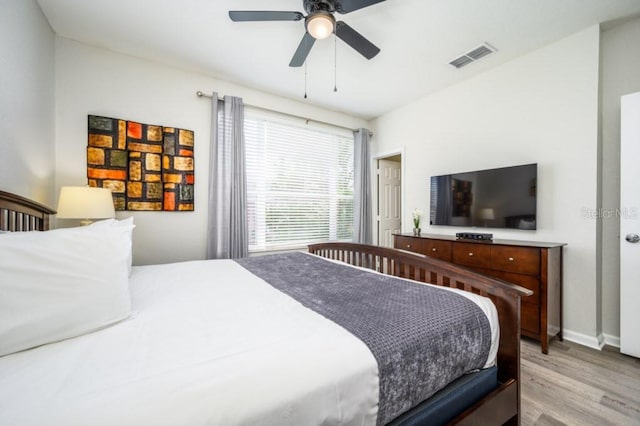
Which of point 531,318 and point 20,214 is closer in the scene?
point 20,214

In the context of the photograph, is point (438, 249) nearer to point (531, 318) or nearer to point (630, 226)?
point (531, 318)

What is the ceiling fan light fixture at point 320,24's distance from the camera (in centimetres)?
167

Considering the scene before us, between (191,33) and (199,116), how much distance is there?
0.88 meters

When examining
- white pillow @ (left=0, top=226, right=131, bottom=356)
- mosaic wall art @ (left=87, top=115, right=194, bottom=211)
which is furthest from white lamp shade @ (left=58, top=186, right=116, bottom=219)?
white pillow @ (left=0, top=226, right=131, bottom=356)

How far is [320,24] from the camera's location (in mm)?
1706

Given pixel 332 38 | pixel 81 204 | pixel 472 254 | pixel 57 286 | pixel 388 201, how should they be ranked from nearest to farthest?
pixel 57 286 < pixel 81 204 < pixel 332 38 < pixel 472 254 < pixel 388 201

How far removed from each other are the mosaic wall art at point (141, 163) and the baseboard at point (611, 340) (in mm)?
4227

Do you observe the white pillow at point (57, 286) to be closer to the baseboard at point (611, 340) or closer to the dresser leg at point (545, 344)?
the dresser leg at point (545, 344)

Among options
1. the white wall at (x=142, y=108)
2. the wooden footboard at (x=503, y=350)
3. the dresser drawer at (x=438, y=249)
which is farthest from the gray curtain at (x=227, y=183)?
the wooden footboard at (x=503, y=350)

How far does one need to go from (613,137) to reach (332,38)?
2659 millimetres

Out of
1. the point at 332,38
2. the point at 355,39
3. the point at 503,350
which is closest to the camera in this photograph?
the point at 503,350

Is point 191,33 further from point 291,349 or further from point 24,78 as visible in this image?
point 291,349

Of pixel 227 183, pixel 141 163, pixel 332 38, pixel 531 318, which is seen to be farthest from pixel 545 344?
pixel 141 163

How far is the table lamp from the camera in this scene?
2.05 metres
